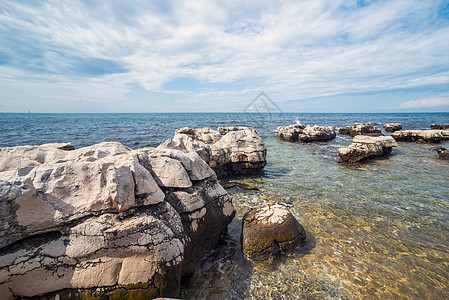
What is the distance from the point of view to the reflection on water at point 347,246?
3.72 metres

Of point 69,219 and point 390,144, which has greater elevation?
point 69,219

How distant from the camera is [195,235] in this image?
421 centimetres

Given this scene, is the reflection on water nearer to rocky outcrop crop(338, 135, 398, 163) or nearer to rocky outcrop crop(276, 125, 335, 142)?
rocky outcrop crop(338, 135, 398, 163)

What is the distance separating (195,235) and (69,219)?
2147mm

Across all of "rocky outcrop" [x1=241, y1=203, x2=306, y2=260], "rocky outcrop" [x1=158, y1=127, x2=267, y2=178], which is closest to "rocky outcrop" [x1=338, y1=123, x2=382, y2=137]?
"rocky outcrop" [x1=158, y1=127, x2=267, y2=178]

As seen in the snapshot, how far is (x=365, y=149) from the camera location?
13023 mm

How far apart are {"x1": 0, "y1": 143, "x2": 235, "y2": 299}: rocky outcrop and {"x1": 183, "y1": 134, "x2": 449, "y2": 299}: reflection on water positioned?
104cm

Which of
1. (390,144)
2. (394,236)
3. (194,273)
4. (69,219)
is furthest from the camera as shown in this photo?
(390,144)

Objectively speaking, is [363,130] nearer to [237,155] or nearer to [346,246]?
[237,155]

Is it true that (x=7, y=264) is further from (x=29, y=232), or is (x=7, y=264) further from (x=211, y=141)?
(x=211, y=141)

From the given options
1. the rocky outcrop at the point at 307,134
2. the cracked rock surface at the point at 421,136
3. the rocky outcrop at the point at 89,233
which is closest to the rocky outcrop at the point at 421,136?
the cracked rock surface at the point at 421,136

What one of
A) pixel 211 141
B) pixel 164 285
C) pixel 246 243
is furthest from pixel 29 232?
pixel 211 141

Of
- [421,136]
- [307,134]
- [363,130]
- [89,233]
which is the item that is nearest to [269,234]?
[89,233]

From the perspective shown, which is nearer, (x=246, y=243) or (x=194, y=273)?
(x=194, y=273)
